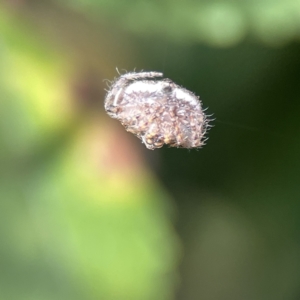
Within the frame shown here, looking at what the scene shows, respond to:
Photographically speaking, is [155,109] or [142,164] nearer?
[155,109]

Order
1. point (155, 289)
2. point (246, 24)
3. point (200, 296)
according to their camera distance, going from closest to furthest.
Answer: point (246, 24) < point (155, 289) < point (200, 296)

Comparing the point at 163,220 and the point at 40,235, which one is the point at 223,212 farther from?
the point at 40,235

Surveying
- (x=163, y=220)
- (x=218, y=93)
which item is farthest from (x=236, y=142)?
(x=163, y=220)

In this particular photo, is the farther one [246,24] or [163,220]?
[163,220]

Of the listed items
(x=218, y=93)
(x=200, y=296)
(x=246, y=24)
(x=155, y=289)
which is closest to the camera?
(x=246, y=24)
